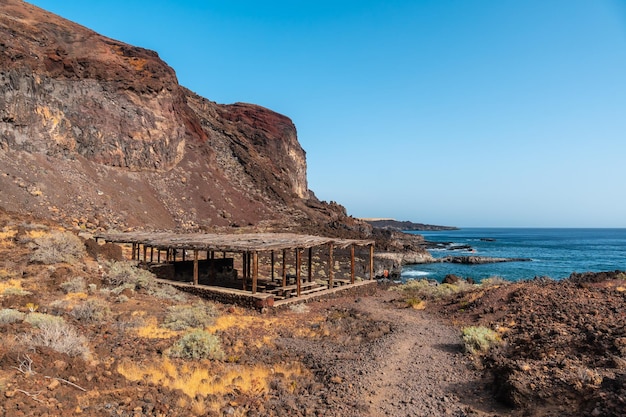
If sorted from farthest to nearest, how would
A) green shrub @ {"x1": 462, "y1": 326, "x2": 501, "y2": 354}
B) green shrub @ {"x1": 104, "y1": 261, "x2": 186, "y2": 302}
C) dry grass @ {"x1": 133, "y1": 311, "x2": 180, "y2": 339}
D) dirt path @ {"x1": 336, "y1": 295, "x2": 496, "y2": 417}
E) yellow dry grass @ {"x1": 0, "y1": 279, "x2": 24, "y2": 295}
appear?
1. green shrub @ {"x1": 104, "y1": 261, "x2": 186, "y2": 302}
2. yellow dry grass @ {"x1": 0, "y1": 279, "x2": 24, "y2": 295}
3. dry grass @ {"x1": 133, "y1": 311, "x2": 180, "y2": 339}
4. green shrub @ {"x1": 462, "y1": 326, "x2": 501, "y2": 354}
5. dirt path @ {"x1": 336, "y1": 295, "x2": 496, "y2": 417}

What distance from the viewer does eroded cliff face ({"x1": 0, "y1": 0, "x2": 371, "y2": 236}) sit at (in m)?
32.0

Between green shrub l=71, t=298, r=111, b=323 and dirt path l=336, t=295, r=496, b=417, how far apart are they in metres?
7.13

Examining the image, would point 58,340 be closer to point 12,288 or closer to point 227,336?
point 227,336

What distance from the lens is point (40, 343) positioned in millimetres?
7109

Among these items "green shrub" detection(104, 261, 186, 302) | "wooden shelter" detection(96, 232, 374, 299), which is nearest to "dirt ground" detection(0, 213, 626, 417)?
"green shrub" detection(104, 261, 186, 302)

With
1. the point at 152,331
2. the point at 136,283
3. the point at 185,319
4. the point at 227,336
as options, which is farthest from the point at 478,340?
the point at 136,283

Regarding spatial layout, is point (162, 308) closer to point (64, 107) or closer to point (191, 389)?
point (191, 389)

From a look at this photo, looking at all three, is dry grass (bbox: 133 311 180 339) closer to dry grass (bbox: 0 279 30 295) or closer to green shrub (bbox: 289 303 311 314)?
dry grass (bbox: 0 279 30 295)

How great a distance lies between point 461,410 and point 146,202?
123ft

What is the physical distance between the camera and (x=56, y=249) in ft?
55.5

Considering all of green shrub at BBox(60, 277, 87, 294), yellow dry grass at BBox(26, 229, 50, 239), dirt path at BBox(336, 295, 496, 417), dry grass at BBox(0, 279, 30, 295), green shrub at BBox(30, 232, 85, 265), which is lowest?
dirt path at BBox(336, 295, 496, 417)

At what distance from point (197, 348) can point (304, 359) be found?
2555mm

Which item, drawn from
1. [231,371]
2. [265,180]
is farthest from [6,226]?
[265,180]

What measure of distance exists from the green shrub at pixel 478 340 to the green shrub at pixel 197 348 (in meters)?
6.18
